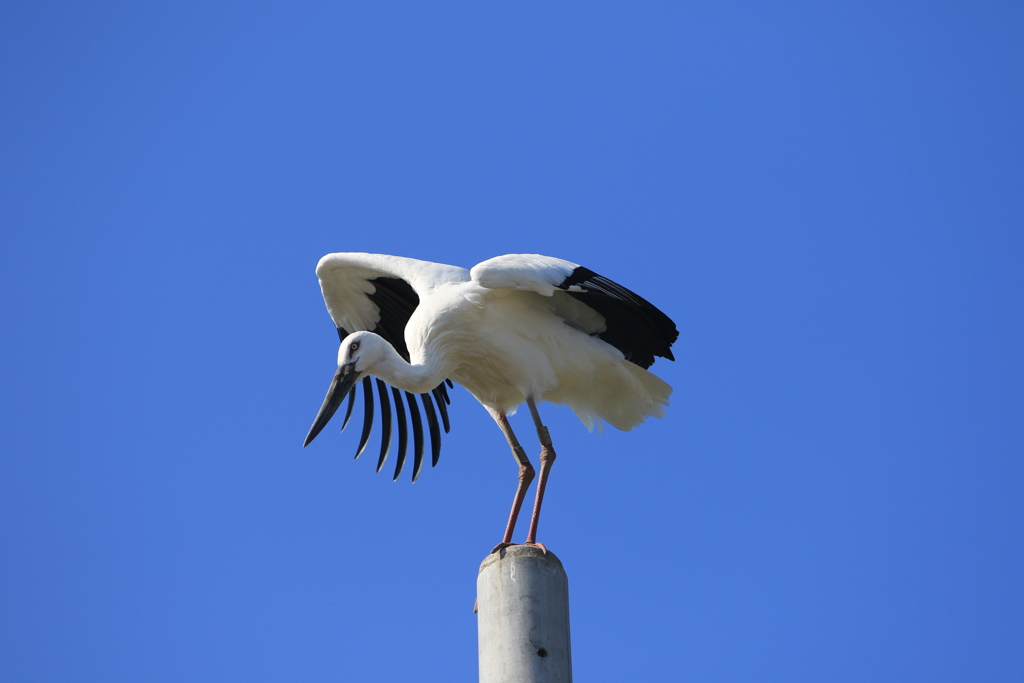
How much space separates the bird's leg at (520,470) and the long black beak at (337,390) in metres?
1.16

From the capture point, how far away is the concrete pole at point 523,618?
4.90m

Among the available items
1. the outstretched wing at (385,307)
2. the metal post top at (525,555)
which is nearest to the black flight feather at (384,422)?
the outstretched wing at (385,307)

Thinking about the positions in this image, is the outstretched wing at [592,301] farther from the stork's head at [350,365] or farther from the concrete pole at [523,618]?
the concrete pole at [523,618]

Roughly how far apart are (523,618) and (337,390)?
205 cm

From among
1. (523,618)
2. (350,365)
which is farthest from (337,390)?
(523,618)

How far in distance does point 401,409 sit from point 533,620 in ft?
9.54

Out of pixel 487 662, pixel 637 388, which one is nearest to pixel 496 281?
pixel 637 388

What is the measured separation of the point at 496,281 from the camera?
6.56 meters

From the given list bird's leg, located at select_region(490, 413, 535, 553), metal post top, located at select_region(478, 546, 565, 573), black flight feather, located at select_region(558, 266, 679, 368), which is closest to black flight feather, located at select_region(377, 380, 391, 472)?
bird's leg, located at select_region(490, 413, 535, 553)

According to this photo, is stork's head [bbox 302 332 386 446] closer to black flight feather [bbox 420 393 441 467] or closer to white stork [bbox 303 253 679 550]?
white stork [bbox 303 253 679 550]

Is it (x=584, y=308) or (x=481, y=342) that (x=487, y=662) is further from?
(x=584, y=308)

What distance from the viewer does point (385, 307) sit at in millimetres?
8328

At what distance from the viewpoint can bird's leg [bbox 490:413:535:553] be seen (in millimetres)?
6523

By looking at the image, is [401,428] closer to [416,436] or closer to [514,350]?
[416,436]
